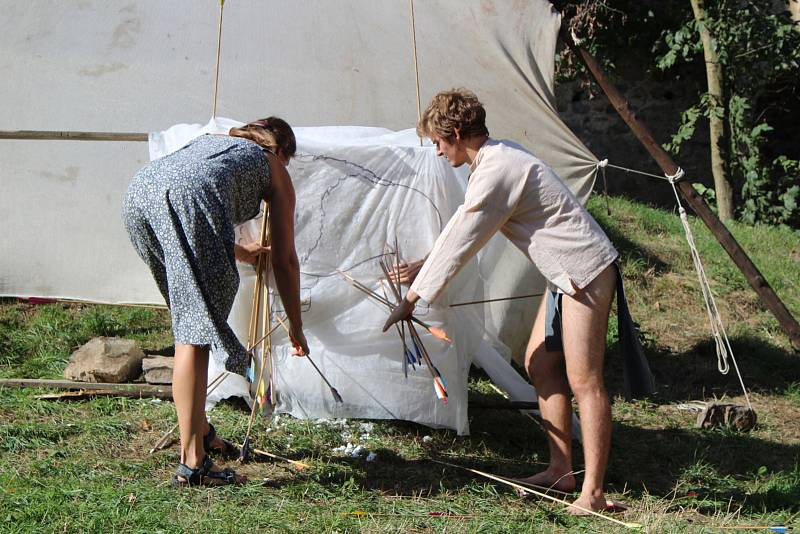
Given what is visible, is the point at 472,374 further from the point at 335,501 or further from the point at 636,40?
the point at 636,40

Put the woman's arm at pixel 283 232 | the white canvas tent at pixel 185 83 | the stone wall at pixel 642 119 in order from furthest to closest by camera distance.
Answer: the stone wall at pixel 642 119
the white canvas tent at pixel 185 83
the woman's arm at pixel 283 232

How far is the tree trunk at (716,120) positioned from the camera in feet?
26.4

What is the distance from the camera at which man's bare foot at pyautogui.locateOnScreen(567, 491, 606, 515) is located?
312cm

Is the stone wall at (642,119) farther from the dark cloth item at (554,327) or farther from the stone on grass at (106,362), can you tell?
the dark cloth item at (554,327)

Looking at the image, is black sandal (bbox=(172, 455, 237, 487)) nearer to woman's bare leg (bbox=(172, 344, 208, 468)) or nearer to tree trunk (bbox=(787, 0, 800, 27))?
woman's bare leg (bbox=(172, 344, 208, 468))

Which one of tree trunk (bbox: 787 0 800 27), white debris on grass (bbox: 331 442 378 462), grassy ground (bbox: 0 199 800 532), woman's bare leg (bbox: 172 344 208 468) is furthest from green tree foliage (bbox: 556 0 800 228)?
woman's bare leg (bbox: 172 344 208 468)

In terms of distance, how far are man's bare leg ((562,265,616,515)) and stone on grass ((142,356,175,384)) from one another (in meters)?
2.09

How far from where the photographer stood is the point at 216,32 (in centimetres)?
502

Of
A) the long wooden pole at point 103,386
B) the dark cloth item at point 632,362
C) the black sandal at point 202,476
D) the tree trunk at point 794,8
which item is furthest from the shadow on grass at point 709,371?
the tree trunk at point 794,8

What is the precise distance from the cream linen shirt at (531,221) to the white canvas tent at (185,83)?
1496 mm

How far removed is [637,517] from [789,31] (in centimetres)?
623

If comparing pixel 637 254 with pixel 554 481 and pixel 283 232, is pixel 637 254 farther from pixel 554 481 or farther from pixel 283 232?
pixel 283 232

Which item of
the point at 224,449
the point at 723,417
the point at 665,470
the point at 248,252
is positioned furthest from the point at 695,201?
the point at 224,449

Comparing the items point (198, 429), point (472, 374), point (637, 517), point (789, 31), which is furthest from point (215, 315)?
point (789, 31)
